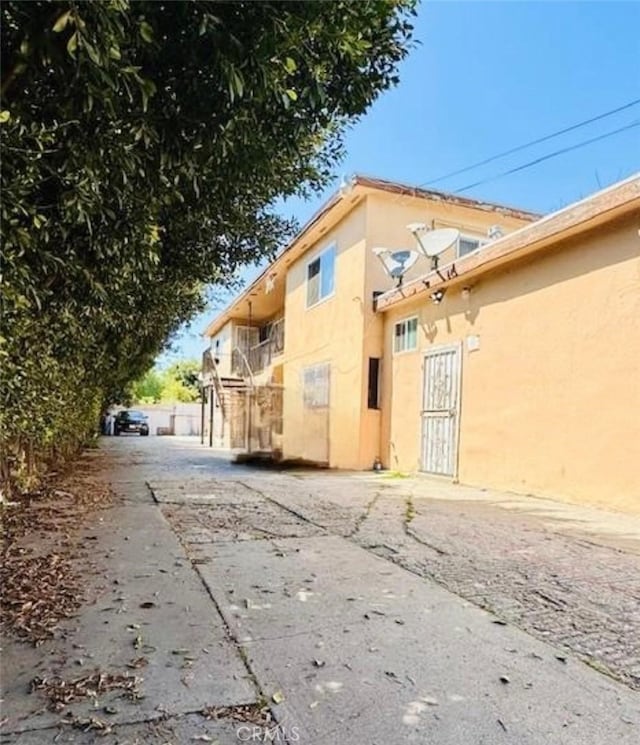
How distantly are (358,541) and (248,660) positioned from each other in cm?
250

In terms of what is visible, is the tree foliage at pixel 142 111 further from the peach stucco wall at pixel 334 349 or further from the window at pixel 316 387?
the window at pixel 316 387

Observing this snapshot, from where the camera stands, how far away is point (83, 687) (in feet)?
7.09

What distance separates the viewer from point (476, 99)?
1339 centimetres

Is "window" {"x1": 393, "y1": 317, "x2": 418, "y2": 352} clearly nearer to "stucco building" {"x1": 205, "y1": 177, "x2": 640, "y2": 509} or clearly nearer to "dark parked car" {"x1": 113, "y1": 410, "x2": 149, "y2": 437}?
"stucco building" {"x1": 205, "y1": 177, "x2": 640, "y2": 509}

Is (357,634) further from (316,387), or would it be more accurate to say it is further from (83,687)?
(316,387)

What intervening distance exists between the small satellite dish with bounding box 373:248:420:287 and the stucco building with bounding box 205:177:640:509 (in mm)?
409

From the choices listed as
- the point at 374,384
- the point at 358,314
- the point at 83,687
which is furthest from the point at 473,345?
the point at 83,687

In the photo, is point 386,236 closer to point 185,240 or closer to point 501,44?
point 501,44

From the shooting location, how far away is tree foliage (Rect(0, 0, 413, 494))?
1.97m

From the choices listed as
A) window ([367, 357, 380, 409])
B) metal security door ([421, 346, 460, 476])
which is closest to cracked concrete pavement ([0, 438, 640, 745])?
metal security door ([421, 346, 460, 476])

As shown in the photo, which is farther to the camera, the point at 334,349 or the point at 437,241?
the point at 334,349

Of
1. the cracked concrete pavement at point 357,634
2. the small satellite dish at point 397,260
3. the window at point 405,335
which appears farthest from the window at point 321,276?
the cracked concrete pavement at point 357,634

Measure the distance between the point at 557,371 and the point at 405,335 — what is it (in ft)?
13.8

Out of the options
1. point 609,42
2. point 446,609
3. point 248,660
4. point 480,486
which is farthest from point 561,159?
point 248,660
